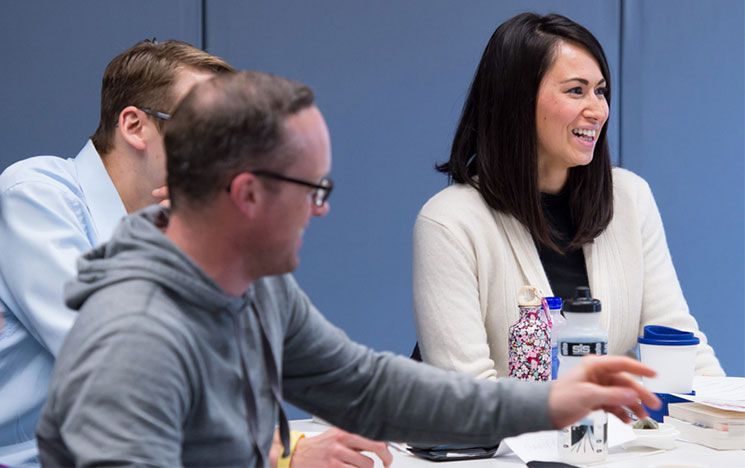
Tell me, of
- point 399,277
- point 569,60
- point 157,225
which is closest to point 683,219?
point 399,277

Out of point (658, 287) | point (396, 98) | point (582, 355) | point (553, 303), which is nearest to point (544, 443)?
point (582, 355)

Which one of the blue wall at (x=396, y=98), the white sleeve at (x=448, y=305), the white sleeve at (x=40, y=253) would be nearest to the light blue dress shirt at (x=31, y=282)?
the white sleeve at (x=40, y=253)

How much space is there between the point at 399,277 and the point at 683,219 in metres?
1.04

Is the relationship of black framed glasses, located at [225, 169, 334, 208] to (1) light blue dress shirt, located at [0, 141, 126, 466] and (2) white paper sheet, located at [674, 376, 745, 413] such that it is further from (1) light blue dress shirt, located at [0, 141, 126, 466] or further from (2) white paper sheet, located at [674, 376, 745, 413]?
(2) white paper sheet, located at [674, 376, 745, 413]

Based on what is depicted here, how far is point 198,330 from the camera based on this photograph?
109 cm

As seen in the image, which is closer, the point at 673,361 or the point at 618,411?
the point at 618,411

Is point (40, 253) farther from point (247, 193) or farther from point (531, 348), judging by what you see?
point (531, 348)

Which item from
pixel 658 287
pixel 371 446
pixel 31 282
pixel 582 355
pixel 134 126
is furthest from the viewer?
pixel 658 287

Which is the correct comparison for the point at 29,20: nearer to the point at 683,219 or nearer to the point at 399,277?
the point at 399,277

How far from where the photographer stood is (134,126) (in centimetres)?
194

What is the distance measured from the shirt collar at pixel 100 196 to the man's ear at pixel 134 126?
67 millimetres

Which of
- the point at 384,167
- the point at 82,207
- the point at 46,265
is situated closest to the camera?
the point at 46,265

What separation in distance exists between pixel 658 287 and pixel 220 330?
1658 millimetres

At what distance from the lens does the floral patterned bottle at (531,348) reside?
204cm
